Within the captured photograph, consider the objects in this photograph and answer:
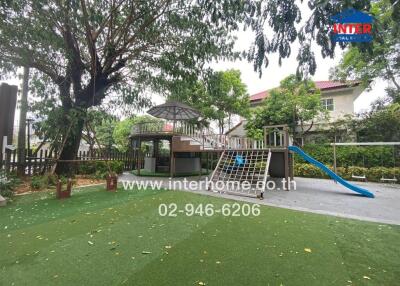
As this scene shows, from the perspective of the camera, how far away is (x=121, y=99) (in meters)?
9.56

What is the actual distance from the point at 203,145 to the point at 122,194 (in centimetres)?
429

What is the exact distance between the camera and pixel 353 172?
931 cm

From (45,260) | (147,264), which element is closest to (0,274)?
(45,260)

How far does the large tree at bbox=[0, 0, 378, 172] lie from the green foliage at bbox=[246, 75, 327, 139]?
742 centimetres

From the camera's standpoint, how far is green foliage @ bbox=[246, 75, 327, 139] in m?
12.1

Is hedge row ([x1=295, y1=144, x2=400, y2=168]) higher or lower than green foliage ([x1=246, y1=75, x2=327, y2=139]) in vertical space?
lower

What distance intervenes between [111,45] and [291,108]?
413 inches

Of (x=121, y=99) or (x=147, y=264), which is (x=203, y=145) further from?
(x=147, y=264)

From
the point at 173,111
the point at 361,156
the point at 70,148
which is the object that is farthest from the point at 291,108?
the point at 70,148

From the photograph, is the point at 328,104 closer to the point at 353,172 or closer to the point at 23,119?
the point at 353,172

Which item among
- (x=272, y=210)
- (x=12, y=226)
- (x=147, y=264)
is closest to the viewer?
(x=147, y=264)

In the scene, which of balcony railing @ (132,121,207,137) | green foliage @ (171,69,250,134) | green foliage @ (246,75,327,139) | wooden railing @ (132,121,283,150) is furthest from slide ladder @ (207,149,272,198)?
green foliage @ (171,69,250,134)

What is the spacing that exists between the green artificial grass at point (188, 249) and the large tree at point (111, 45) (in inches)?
91.9

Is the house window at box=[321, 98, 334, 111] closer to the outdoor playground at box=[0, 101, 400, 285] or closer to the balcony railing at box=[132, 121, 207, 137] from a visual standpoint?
the balcony railing at box=[132, 121, 207, 137]
